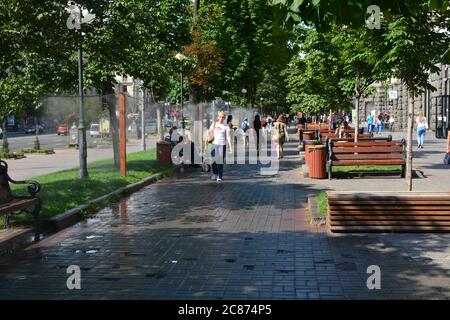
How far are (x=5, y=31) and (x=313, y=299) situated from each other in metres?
6.58

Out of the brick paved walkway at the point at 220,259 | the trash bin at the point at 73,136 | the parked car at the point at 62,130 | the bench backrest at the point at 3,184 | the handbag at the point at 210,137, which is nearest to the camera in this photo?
the brick paved walkway at the point at 220,259

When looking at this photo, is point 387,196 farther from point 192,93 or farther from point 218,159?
point 192,93

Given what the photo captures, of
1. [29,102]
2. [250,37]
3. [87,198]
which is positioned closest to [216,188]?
[87,198]

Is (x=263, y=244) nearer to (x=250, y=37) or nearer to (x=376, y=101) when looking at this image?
(x=250, y=37)

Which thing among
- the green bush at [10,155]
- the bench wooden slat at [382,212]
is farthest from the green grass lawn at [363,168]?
the green bush at [10,155]

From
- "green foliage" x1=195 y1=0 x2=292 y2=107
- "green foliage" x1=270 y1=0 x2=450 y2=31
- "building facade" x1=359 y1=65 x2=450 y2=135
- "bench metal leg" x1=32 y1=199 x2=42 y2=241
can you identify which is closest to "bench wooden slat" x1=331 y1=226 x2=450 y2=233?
"green foliage" x1=270 y1=0 x2=450 y2=31

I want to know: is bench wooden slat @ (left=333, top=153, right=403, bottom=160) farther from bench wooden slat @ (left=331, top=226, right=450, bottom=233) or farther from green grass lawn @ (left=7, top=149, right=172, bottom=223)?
bench wooden slat @ (left=331, top=226, right=450, bottom=233)

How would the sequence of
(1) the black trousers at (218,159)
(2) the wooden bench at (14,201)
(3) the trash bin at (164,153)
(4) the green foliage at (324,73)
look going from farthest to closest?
(4) the green foliage at (324,73), (3) the trash bin at (164,153), (1) the black trousers at (218,159), (2) the wooden bench at (14,201)

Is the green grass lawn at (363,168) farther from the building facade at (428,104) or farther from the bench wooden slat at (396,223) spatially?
the building facade at (428,104)

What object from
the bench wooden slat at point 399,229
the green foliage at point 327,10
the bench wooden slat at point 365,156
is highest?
the green foliage at point 327,10

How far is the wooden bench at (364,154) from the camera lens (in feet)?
50.3

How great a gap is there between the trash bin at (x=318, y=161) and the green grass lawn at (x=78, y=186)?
446 centimetres

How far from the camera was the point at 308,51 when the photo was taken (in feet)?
78.3

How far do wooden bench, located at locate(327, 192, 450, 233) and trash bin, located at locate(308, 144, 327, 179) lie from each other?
7.07 meters
